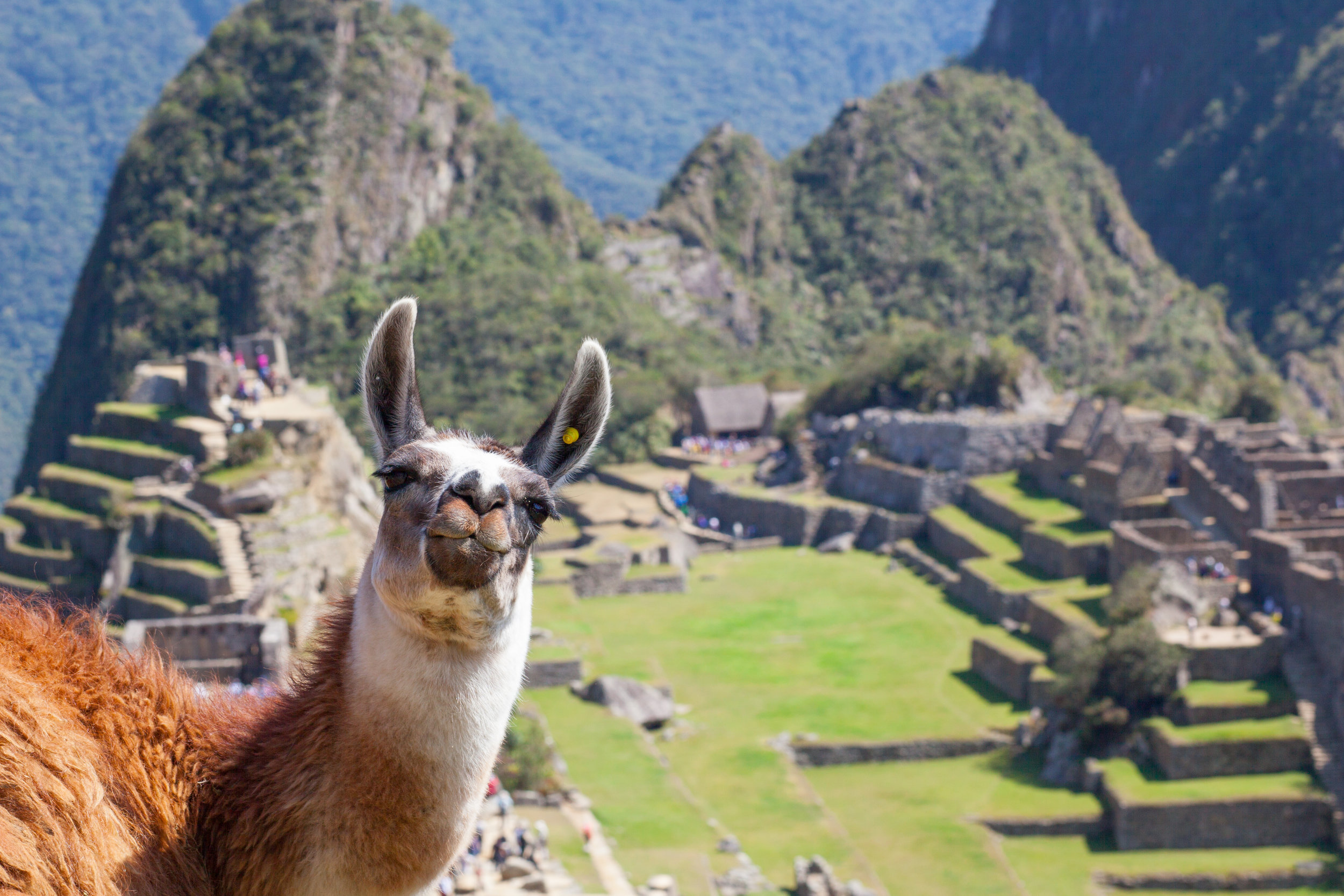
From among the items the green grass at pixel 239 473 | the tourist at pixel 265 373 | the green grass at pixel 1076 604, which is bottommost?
the green grass at pixel 1076 604

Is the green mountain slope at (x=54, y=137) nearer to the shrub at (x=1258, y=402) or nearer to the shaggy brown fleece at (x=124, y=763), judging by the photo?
the shrub at (x=1258, y=402)

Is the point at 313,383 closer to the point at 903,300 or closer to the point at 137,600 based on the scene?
the point at 137,600

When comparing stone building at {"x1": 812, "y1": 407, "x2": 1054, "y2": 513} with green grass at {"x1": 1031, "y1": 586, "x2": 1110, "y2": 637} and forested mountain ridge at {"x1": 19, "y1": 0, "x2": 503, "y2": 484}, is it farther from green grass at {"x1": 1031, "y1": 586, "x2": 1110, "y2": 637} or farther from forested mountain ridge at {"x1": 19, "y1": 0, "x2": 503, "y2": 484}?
forested mountain ridge at {"x1": 19, "y1": 0, "x2": 503, "y2": 484}

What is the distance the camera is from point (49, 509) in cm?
2425

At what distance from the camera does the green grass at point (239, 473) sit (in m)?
21.8

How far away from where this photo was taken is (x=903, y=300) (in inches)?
2808

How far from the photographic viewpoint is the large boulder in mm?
20203

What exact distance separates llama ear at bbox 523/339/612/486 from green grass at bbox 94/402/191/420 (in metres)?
24.0

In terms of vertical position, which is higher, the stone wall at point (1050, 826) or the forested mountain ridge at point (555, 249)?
the forested mountain ridge at point (555, 249)

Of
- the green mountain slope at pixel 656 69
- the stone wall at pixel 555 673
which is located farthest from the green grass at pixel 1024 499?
the green mountain slope at pixel 656 69

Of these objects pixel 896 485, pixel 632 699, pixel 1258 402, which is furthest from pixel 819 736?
pixel 1258 402

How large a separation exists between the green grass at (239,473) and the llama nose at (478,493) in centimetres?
2018

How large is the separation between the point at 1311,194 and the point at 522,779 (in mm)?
77930

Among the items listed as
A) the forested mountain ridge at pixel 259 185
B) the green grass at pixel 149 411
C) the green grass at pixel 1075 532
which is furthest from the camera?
the forested mountain ridge at pixel 259 185
